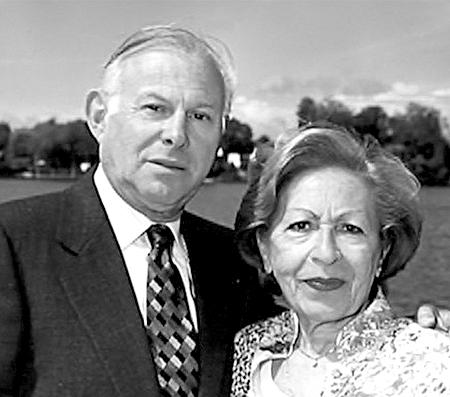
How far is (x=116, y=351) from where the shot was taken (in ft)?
4.94

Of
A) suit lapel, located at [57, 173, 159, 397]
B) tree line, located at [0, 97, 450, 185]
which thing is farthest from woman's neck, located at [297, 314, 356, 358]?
tree line, located at [0, 97, 450, 185]

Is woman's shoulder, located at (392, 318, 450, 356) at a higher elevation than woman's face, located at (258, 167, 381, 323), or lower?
lower

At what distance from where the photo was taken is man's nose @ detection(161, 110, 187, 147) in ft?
5.14

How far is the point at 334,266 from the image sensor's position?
1529 millimetres

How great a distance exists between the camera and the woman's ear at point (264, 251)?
5.55ft

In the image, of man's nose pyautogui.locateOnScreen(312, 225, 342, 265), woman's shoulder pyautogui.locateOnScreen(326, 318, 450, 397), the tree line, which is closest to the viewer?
woman's shoulder pyautogui.locateOnScreen(326, 318, 450, 397)

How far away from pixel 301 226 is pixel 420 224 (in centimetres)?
28

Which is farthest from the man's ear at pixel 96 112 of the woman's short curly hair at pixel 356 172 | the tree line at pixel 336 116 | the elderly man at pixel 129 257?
the tree line at pixel 336 116

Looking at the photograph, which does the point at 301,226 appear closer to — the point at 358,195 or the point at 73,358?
the point at 358,195

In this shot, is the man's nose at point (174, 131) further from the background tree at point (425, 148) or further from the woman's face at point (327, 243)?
the background tree at point (425, 148)

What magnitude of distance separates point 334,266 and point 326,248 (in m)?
0.04

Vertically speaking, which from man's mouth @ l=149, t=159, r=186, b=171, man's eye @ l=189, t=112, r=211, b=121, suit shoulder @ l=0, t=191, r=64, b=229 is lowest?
suit shoulder @ l=0, t=191, r=64, b=229

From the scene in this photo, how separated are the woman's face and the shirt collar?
276 mm

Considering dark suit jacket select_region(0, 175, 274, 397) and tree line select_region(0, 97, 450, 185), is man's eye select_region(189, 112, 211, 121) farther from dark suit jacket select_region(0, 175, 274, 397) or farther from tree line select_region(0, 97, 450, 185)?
tree line select_region(0, 97, 450, 185)
